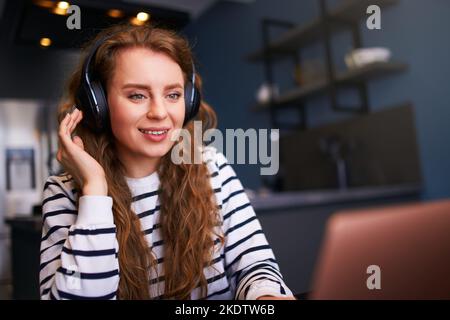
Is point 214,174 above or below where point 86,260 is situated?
above

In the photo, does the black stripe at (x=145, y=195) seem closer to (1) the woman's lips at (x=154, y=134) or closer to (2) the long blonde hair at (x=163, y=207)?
(2) the long blonde hair at (x=163, y=207)

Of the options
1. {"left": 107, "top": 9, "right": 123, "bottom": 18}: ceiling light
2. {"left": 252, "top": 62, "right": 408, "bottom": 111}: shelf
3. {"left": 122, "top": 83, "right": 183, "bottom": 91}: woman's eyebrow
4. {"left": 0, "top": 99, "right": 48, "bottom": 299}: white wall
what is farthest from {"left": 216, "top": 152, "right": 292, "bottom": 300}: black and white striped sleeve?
{"left": 0, "top": 99, "right": 48, "bottom": 299}: white wall

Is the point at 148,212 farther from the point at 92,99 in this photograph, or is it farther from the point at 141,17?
the point at 141,17

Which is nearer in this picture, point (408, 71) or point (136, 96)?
point (136, 96)

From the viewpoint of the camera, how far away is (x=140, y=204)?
25.6 inches

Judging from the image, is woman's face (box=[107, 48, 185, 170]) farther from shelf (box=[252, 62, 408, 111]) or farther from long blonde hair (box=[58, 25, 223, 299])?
shelf (box=[252, 62, 408, 111])

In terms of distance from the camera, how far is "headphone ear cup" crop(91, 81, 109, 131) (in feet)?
1.94

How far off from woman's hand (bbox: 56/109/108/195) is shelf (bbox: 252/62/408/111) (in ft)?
4.60

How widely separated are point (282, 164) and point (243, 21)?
1049mm

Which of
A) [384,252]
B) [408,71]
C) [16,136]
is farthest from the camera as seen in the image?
[16,136]

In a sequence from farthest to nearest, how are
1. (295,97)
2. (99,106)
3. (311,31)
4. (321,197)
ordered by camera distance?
1. (295,97)
2. (311,31)
3. (321,197)
4. (99,106)

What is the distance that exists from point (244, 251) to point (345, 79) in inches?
54.5

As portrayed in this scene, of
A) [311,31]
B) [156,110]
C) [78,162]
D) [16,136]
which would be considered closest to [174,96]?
[156,110]

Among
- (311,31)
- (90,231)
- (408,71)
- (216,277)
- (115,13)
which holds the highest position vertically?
(311,31)
